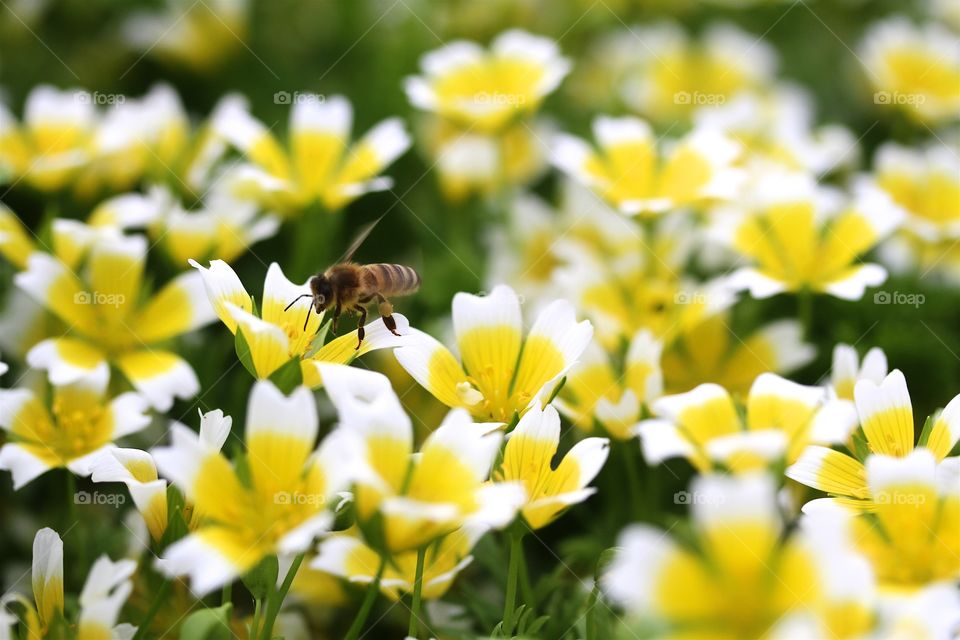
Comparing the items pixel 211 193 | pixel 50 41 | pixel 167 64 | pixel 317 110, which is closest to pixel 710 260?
pixel 317 110

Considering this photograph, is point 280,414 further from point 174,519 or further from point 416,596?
point 416,596

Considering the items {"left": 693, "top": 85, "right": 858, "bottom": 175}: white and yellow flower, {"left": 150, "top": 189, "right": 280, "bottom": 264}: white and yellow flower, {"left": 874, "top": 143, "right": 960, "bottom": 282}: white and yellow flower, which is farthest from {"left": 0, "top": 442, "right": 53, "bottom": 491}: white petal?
{"left": 874, "top": 143, "right": 960, "bottom": 282}: white and yellow flower

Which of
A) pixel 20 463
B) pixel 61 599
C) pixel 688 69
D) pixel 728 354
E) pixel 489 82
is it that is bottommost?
pixel 728 354

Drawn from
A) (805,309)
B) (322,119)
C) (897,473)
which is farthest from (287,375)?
(805,309)

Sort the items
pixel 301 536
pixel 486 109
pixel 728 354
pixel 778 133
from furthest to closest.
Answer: pixel 778 133 → pixel 486 109 → pixel 728 354 → pixel 301 536

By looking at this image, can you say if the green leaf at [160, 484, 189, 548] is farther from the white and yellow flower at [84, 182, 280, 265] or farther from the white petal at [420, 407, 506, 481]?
the white and yellow flower at [84, 182, 280, 265]

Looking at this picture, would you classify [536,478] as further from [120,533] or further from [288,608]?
[120,533]
